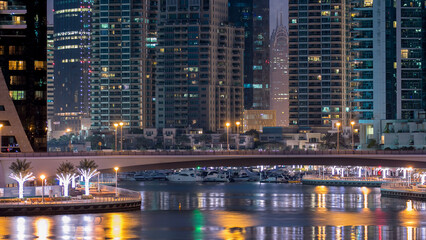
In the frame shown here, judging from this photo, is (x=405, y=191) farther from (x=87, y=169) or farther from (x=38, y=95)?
(x=38, y=95)

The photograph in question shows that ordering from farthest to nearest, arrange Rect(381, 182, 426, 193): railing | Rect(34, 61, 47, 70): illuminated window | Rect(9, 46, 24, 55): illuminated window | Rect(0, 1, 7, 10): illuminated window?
Rect(34, 61, 47, 70): illuminated window
Rect(0, 1, 7, 10): illuminated window
Rect(9, 46, 24, 55): illuminated window
Rect(381, 182, 426, 193): railing

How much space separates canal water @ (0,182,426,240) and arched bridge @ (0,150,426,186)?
7.41 meters

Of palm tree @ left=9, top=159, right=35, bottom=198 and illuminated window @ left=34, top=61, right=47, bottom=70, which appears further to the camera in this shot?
illuminated window @ left=34, top=61, right=47, bottom=70

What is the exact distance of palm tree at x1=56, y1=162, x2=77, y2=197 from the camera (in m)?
150

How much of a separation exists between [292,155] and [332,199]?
2831 cm

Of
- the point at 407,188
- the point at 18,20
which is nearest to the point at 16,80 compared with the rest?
the point at 18,20

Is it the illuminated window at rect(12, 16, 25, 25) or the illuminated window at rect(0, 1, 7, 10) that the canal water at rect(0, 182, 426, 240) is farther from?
the illuminated window at rect(0, 1, 7, 10)

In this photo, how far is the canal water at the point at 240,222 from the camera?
11844cm

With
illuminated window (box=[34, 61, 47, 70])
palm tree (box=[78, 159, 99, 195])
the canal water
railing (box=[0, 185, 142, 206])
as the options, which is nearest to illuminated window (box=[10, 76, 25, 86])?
illuminated window (box=[34, 61, 47, 70])

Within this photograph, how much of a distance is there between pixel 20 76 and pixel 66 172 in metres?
48.6

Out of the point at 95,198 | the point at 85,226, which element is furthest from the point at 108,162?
the point at 85,226

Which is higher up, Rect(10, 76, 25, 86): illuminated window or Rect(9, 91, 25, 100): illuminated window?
Rect(10, 76, 25, 86): illuminated window

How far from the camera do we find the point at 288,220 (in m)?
138

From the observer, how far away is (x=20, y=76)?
194m
